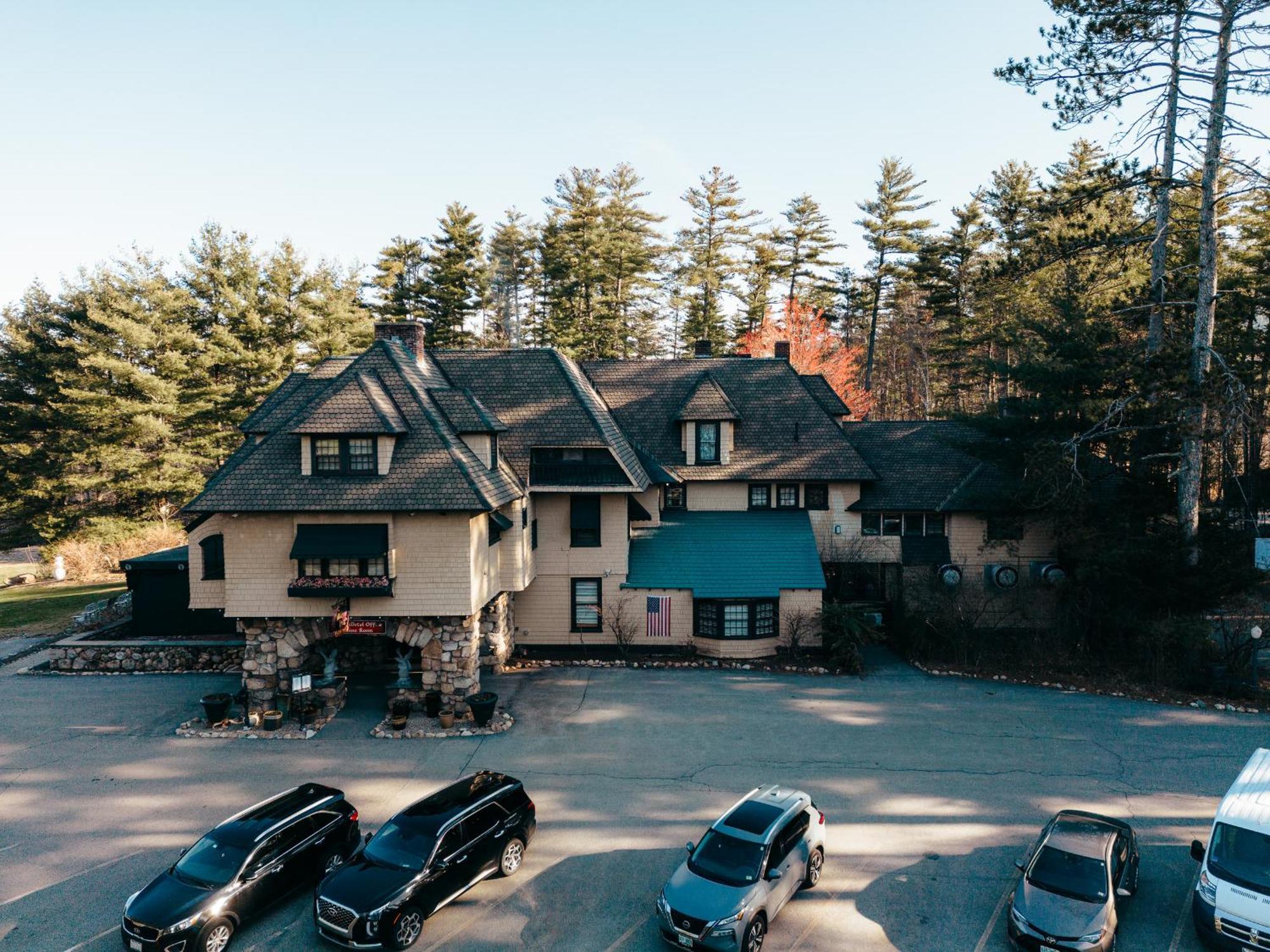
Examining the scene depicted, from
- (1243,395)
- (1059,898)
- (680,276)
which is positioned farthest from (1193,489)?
(680,276)

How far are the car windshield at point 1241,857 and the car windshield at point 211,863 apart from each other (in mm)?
15385

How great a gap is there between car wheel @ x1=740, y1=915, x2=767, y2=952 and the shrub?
120 feet

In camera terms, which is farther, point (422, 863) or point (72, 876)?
point (72, 876)

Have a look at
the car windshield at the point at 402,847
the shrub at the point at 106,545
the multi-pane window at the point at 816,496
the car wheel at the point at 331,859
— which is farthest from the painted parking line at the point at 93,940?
the shrub at the point at 106,545

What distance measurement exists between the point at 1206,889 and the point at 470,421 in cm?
1949

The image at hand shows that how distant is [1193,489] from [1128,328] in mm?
Answer: 6632

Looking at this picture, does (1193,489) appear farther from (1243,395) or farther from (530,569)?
(530,569)

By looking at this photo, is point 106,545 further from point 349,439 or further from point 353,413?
point 353,413

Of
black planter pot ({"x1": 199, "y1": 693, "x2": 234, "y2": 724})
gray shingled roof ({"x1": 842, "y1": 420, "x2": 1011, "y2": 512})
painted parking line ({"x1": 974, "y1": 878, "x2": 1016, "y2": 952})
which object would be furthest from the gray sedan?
black planter pot ({"x1": 199, "y1": 693, "x2": 234, "y2": 724})

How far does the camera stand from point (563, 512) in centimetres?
2627

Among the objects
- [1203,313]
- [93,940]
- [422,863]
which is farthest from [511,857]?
[1203,313]

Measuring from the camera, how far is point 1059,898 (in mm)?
10930

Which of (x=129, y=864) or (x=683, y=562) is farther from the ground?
(x=683, y=562)

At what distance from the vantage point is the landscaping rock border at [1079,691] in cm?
2098
